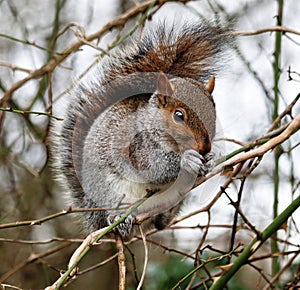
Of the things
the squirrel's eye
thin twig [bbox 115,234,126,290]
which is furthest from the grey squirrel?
thin twig [bbox 115,234,126,290]

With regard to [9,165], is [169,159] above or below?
below

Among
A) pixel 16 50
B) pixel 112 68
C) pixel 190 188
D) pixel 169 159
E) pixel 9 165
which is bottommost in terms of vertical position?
pixel 190 188

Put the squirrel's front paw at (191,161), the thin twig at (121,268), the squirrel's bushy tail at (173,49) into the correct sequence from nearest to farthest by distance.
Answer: the thin twig at (121,268) → the squirrel's front paw at (191,161) → the squirrel's bushy tail at (173,49)

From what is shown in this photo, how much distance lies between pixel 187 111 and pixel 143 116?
5.3 inches

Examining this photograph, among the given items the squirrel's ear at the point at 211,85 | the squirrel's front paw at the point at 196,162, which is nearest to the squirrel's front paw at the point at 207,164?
the squirrel's front paw at the point at 196,162

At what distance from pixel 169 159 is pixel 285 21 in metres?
0.90

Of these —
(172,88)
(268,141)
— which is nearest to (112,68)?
(172,88)

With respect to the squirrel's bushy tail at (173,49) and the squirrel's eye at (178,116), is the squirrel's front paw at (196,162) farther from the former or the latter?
the squirrel's bushy tail at (173,49)

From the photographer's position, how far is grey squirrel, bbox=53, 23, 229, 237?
1.29 metres

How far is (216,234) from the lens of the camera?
2.29 meters

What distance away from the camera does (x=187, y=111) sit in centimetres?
127

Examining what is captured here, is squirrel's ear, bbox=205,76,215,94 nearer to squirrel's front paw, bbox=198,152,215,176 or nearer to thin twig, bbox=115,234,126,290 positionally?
squirrel's front paw, bbox=198,152,215,176

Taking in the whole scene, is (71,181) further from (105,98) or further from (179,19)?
(179,19)

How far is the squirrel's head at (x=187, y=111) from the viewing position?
1.24 meters
